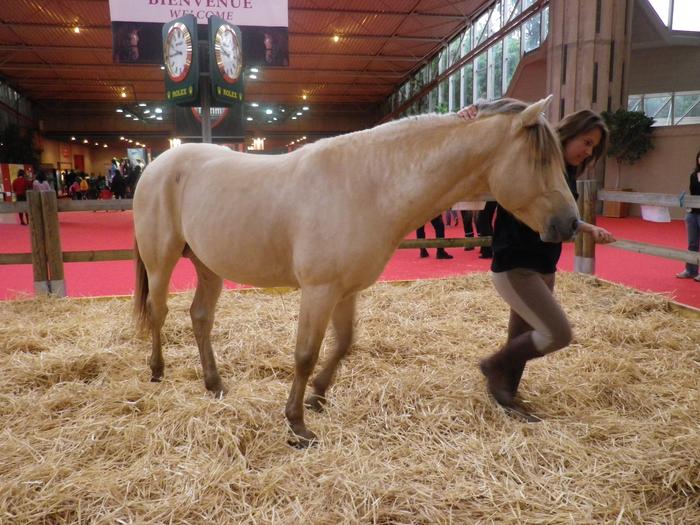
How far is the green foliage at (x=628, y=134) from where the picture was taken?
471 inches

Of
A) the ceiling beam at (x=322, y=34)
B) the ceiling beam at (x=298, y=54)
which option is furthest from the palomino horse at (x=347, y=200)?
the ceiling beam at (x=298, y=54)

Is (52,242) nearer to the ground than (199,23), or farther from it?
nearer to the ground

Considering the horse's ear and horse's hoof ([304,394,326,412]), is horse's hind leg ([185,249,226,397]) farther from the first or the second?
the horse's ear

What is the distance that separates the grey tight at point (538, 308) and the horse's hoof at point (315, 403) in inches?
42.9

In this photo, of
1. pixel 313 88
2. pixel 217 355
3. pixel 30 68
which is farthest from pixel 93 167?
pixel 217 355

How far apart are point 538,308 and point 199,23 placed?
7.48 meters

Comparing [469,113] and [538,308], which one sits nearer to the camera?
[469,113]

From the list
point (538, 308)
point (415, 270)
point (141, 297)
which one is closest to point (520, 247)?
point (538, 308)

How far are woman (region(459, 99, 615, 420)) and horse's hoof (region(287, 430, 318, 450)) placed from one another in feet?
3.34

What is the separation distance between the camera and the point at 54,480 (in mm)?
1879

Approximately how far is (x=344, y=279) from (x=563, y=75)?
483 inches

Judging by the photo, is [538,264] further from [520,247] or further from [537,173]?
[537,173]

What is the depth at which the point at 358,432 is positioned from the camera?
230 cm

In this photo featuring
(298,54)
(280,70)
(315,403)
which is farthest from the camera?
(280,70)
